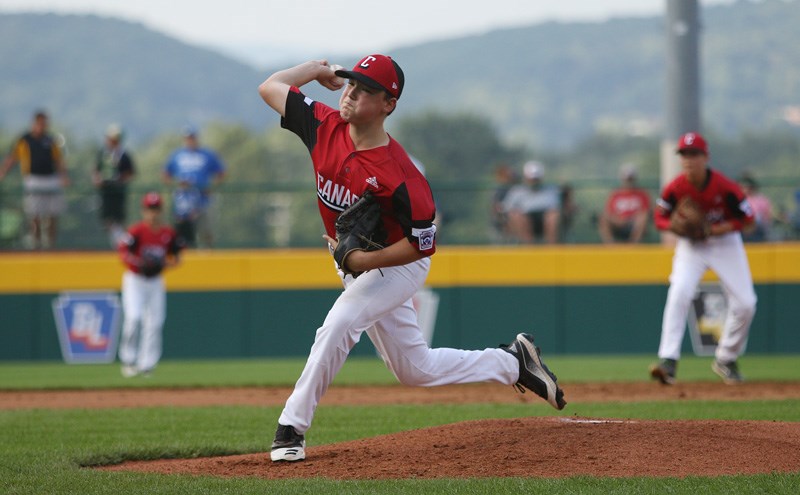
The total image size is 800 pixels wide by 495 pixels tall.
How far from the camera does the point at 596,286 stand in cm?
1706

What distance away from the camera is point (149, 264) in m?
14.4

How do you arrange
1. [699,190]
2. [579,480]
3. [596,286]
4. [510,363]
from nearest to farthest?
1. [579,480]
2. [510,363]
3. [699,190]
4. [596,286]

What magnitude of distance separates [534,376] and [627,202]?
35.7ft

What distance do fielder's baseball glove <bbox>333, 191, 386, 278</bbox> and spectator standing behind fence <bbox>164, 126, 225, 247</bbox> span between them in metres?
11.7

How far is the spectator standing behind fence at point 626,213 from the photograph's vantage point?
58.4 ft

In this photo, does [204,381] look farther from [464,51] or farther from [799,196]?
[464,51]

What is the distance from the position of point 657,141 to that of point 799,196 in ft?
121

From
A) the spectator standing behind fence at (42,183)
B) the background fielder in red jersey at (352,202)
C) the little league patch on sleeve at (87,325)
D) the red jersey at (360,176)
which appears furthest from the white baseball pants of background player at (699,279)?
the spectator standing behind fence at (42,183)

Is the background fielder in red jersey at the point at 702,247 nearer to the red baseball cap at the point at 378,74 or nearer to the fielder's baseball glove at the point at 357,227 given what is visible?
the red baseball cap at the point at 378,74

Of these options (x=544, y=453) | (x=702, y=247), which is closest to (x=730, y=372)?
(x=702, y=247)

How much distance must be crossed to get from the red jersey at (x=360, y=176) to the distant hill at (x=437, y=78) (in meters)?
49.9

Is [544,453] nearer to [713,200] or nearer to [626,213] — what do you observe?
[713,200]

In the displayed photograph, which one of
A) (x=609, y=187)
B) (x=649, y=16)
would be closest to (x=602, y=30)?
(x=649, y=16)

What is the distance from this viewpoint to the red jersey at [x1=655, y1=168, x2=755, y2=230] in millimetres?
11344
